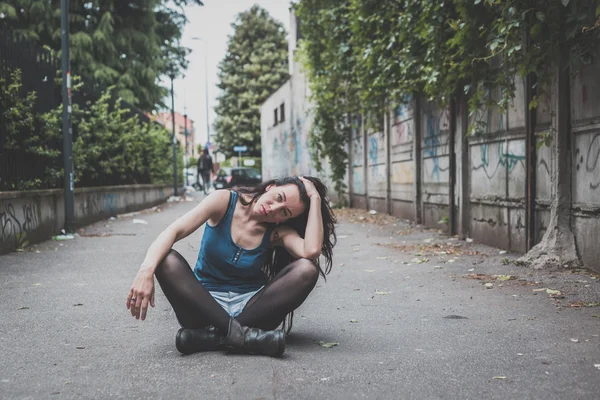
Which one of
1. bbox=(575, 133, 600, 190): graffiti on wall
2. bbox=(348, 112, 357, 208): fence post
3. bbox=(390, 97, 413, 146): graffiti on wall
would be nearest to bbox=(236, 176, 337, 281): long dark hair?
bbox=(575, 133, 600, 190): graffiti on wall

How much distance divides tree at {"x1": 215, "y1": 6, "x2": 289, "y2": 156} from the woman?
57724 millimetres

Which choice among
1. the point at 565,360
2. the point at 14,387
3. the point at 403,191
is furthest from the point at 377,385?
the point at 403,191

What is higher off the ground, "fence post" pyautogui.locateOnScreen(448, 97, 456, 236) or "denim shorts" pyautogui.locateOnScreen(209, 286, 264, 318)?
"fence post" pyautogui.locateOnScreen(448, 97, 456, 236)

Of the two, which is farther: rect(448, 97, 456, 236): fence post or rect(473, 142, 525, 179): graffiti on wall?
rect(448, 97, 456, 236): fence post

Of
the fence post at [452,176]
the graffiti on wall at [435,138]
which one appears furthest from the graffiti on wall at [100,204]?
the fence post at [452,176]

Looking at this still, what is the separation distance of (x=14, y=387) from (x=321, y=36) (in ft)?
57.6

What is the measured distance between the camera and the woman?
4.11 metres

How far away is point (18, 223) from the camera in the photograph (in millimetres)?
10484

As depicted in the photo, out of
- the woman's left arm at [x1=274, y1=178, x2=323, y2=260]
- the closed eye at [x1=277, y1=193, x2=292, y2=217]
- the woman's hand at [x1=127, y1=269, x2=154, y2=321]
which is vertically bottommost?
the woman's hand at [x1=127, y1=269, x2=154, y2=321]

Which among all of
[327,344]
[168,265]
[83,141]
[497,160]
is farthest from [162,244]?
[83,141]

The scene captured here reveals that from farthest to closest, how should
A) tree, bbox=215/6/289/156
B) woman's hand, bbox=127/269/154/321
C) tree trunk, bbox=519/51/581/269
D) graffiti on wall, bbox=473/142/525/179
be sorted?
1. tree, bbox=215/6/289/156
2. graffiti on wall, bbox=473/142/525/179
3. tree trunk, bbox=519/51/581/269
4. woman's hand, bbox=127/269/154/321

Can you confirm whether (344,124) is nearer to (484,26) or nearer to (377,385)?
(484,26)

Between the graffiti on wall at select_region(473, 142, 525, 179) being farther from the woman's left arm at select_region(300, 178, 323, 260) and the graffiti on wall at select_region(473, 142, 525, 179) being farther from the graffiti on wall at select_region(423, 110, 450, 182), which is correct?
the woman's left arm at select_region(300, 178, 323, 260)

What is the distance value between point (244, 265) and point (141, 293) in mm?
744
